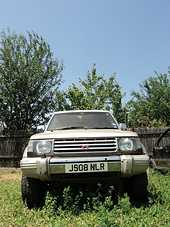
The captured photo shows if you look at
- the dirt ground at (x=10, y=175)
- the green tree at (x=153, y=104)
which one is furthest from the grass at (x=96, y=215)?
the green tree at (x=153, y=104)

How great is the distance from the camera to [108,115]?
9.48 meters

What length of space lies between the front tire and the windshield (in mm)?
1532

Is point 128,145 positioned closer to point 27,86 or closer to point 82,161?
point 82,161

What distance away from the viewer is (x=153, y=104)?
1834 inches

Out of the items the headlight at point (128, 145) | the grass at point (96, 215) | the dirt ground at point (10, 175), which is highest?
the headlight at point (128, 145)

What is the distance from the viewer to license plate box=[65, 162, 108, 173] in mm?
6918

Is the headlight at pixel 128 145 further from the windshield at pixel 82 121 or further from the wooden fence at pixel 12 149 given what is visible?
the wooden fence at pixel 12 149

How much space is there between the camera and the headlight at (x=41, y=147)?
7.15m

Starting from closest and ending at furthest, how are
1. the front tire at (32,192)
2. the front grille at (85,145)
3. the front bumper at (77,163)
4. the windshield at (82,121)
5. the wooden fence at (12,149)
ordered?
the front bumper at (77,163), the front grille at (85,145), the front tire at (32,192), the windshield at (82,121), the wooden fence at (12,149)

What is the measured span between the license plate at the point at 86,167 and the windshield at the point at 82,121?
5.77 ft

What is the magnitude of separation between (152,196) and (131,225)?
7.91ft

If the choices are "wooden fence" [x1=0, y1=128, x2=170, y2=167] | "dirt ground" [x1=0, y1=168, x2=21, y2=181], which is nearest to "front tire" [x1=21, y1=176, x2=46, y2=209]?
"dirt ground" [x1=0, y1=168, x2=21, y2=181]

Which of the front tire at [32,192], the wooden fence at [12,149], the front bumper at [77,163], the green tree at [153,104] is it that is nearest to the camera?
the front bumper at [77,163]

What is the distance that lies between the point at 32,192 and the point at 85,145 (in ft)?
3.90
